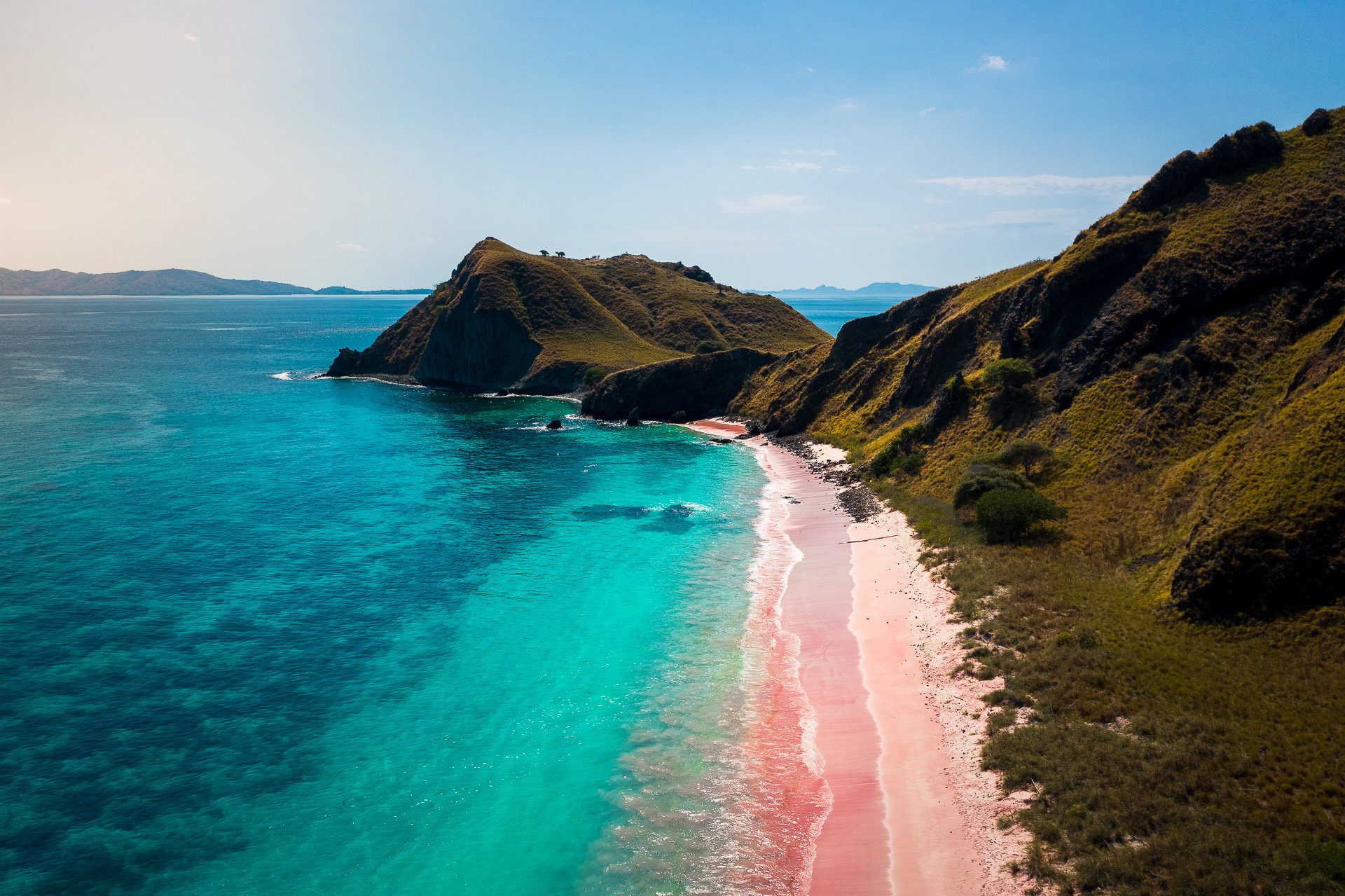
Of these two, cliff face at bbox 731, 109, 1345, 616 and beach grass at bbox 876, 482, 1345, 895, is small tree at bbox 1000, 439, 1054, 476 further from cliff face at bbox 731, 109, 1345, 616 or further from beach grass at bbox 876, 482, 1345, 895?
beach grass at bbox 876, 482, 1345, 895

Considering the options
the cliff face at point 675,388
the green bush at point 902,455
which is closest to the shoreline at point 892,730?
the green bush at point 902,455

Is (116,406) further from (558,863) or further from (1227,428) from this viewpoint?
(1227,428)

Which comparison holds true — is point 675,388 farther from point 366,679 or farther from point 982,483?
point 366,679

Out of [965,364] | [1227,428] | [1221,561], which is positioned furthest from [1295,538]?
[965,364]

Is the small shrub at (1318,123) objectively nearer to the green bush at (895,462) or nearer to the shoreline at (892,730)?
the green bush at (895,462)

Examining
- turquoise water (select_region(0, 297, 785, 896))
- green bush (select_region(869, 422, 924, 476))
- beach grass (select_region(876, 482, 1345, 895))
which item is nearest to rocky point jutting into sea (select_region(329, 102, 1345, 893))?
beach grass (select_region(876, 482, 1345, 895))

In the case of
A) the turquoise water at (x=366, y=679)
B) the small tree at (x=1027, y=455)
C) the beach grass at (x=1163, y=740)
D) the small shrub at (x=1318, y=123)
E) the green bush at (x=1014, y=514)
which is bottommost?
the turquoise water at (x=366, y=679)
